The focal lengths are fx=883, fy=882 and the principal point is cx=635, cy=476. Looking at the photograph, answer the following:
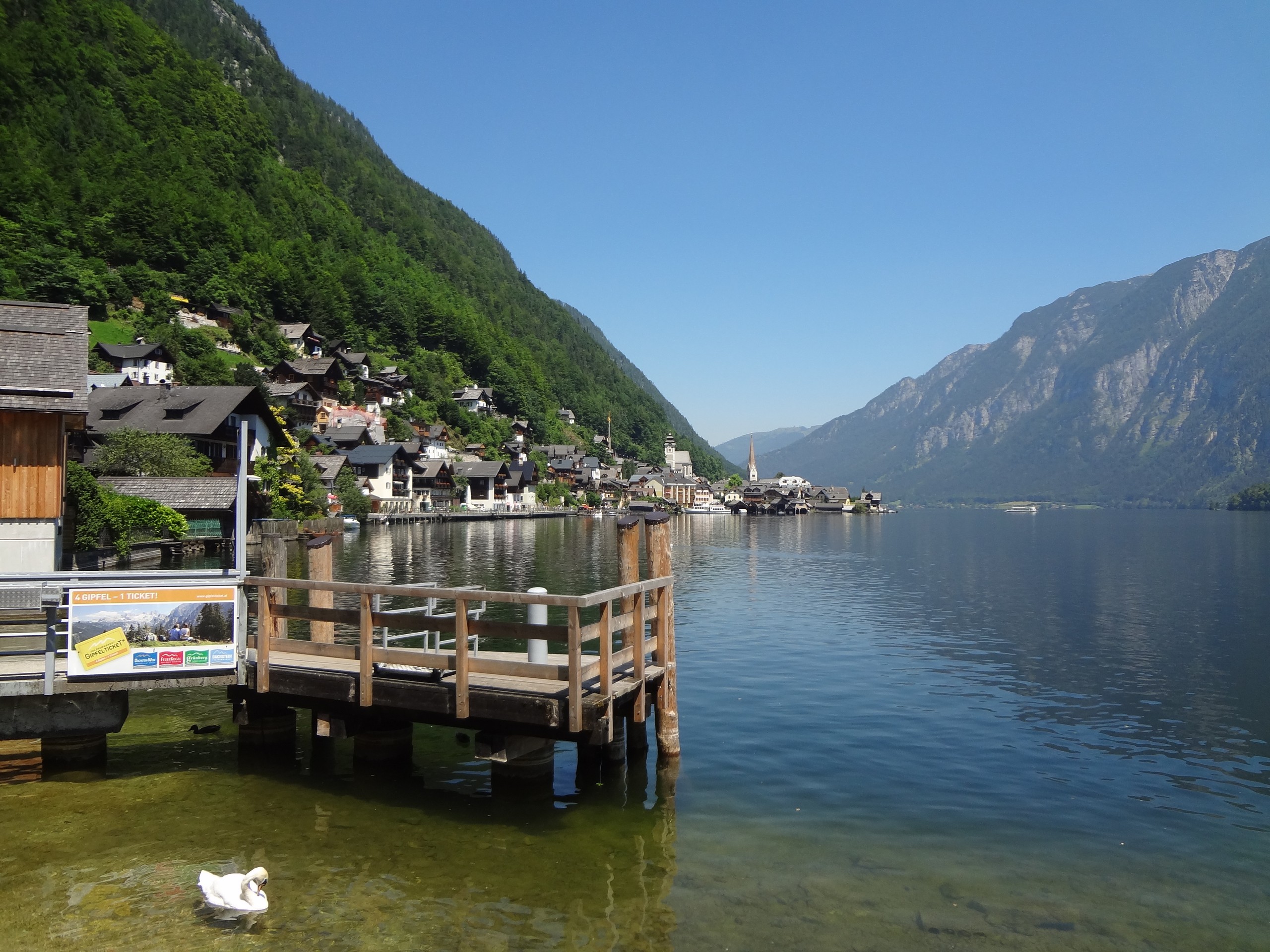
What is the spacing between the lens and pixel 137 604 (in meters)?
14.3

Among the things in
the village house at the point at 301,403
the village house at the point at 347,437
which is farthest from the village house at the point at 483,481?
the village house at the point at 301,403

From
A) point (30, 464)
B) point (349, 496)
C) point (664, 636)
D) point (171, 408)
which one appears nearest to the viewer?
point (664, 636)

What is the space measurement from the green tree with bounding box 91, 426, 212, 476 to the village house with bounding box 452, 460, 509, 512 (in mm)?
88869

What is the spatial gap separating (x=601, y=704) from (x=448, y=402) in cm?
17310

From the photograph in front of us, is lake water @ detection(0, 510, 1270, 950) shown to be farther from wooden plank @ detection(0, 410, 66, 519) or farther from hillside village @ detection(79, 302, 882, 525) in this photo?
hillside village @ detection(79, 302, 882, 525)

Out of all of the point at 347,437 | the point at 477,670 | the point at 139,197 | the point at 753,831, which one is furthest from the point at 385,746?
the point at 139,197

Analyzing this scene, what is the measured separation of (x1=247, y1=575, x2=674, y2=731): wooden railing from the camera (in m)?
13.4

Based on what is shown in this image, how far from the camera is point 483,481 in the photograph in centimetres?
15538

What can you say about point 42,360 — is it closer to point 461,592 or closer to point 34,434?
point 34,434

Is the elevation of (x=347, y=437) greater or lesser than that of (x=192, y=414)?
greater

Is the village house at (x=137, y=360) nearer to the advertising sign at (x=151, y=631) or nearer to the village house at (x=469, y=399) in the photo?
the village house at (x=469, y=399)

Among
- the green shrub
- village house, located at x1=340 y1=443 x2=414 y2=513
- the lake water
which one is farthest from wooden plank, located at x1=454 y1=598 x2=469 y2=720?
village house, located at x1=340 y1=443 x2=414 y2=513

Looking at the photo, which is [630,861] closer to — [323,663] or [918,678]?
[323,663]

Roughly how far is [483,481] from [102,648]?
14243cm
